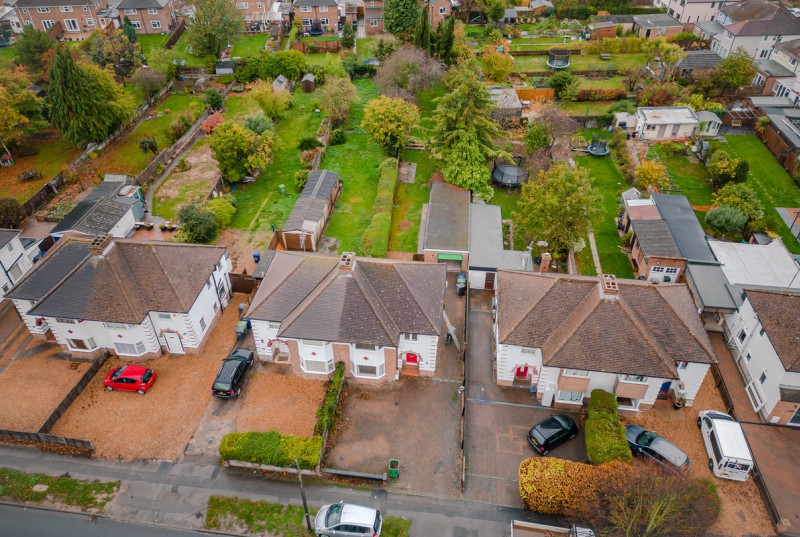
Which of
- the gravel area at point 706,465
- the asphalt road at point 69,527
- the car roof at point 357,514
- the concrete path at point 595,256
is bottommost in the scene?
the gravel area at point 706,465

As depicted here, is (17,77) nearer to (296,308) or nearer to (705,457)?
(296,308)

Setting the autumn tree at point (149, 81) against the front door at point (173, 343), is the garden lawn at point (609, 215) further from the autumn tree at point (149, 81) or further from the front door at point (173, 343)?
the autumn tree at point (149, 81)

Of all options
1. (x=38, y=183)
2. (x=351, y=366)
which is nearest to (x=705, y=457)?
(x=351, y=366)

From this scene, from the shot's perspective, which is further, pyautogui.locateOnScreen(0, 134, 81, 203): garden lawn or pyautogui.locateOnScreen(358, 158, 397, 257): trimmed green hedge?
pyautogui.locateOnScreen(0, 134, 81, 203): garden lawn

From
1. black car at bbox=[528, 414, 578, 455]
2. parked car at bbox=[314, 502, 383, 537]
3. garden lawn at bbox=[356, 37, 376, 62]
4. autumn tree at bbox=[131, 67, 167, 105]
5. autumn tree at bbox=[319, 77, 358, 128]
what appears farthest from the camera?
garden lawn at bbox=[356, 37, 376, 62]

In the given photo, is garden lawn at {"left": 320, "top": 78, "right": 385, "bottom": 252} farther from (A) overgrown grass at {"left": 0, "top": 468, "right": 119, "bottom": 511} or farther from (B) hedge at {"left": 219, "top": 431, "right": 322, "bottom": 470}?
(A) overgrown grass at {"left": 0, "top": 468, "right": 119, "bottom": 511}

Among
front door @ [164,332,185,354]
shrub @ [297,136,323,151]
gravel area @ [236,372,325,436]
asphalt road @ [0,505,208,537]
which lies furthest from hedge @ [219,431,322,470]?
shrub @ [297,136,323,151]

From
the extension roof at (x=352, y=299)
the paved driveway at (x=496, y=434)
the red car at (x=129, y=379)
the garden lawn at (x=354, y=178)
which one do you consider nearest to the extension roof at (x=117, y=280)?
the red car at (x=129, y=379)
